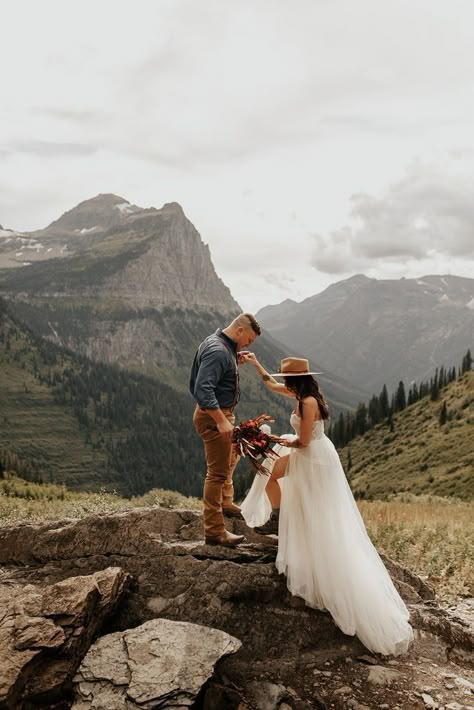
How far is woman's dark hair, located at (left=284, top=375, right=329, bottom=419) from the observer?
8305 mm

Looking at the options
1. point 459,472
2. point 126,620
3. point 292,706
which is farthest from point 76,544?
point 459,472

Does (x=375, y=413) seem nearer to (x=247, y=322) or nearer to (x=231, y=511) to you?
(x=231, y=511)

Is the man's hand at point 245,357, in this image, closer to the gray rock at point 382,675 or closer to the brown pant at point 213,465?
the brown pant at point 213,465

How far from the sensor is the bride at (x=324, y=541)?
7.34 meters

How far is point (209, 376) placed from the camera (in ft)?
26.9

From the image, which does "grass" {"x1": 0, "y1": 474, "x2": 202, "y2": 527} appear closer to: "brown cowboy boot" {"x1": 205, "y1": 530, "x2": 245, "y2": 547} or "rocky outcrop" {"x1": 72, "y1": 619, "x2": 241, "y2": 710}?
"brown cowboy boot" {"x1": 205, "y1": 530, "x2": 245, "y2": 547}

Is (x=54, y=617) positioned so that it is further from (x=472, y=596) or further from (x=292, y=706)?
(x=472, y=596)

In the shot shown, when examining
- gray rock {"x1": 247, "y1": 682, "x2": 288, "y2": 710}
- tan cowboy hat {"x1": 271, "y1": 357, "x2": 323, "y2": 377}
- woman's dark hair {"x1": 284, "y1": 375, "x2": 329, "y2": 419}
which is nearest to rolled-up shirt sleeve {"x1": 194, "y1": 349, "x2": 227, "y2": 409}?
tan cowboy hat {"x1": 271, "y1": 357, "x2": 323, "y2": 377}

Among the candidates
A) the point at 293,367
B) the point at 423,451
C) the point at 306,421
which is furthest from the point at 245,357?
the point at 423,451

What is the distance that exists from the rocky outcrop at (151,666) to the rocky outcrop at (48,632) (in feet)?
0.79

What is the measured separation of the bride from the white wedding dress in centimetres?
1

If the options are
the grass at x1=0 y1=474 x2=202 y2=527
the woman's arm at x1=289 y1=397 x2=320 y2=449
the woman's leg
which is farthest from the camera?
the grass at x1=0 y1=474 x2=202 y2=527

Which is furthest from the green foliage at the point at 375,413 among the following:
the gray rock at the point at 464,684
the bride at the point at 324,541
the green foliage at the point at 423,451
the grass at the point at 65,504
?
the gray rock at the point at 464,684

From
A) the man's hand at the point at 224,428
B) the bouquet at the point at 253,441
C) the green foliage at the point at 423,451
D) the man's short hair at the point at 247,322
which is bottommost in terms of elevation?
the green foliage at the point at 423,451
